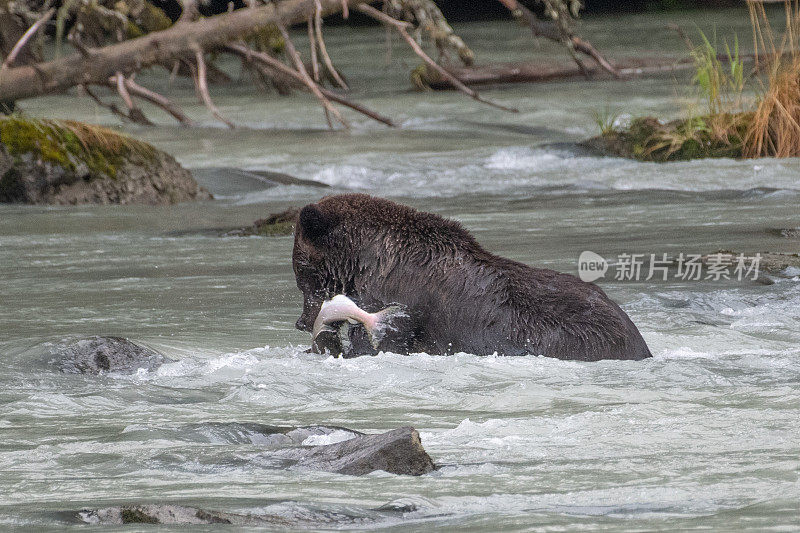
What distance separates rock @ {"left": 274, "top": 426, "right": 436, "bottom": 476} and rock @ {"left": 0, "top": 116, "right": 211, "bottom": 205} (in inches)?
384

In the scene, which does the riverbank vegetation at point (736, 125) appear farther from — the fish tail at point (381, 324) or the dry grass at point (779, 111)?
the fish tail at point (381, 324)

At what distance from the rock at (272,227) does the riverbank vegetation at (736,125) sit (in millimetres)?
5751

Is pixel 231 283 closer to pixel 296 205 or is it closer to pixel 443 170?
pixel 296 205

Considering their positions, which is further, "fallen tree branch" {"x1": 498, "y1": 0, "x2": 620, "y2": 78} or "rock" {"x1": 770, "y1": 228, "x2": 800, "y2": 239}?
"fallen tree branch" {"x1": 498, "y1": 0, "x2": 620, "y2": 78}

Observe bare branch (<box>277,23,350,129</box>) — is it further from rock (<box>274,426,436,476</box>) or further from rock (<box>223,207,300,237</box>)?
rock (<box>274,426,436,476</box>)

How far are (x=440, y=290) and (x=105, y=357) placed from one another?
1.75 metres

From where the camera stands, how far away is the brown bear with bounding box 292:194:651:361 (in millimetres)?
6367

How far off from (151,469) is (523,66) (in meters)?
21.1

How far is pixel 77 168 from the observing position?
1395 cm

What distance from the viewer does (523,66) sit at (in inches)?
987

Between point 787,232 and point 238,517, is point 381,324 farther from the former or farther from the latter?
point 787,232

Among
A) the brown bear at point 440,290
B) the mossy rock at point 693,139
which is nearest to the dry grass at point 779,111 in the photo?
the mossy rock at point 693,139
